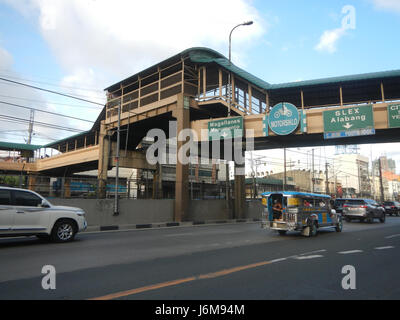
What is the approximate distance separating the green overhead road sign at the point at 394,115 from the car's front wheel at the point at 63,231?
17774mm

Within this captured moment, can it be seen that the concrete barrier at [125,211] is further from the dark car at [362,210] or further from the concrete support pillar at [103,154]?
the dark car at [362,210]

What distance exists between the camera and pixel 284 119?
63.5 ft

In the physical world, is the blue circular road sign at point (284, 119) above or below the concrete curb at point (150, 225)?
above

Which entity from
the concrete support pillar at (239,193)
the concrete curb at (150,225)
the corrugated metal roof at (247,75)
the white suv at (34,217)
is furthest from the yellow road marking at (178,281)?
the concrete support pillar at (239,193)

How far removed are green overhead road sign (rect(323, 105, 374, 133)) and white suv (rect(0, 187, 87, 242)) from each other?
1524cm

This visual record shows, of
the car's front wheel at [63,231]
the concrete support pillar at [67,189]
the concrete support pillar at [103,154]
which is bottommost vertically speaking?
the car's front wheel at [63,231]

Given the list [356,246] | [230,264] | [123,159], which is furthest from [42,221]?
[123,159]

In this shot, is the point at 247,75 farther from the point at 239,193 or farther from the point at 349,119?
the point at 239,193

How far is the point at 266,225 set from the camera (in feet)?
42.9

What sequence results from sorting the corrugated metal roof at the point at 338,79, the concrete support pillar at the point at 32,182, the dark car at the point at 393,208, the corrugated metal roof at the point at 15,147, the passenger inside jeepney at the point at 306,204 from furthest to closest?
the corrugated metal roof at the point at 15,147 < the dark car at the point at 393,208 < the corrugated metal roof at the point at 338,79 < the concrete support pillar at the point at 32,182 < the passenger inside jeepney at the point at 306,204

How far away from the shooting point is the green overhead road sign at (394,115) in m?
17.5

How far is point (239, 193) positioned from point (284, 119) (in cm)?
794

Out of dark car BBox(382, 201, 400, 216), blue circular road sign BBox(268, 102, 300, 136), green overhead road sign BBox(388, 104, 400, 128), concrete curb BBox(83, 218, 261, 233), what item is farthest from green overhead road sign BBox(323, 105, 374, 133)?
dark car BBox(382, 201, 400, 216)

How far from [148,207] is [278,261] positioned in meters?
13.4
